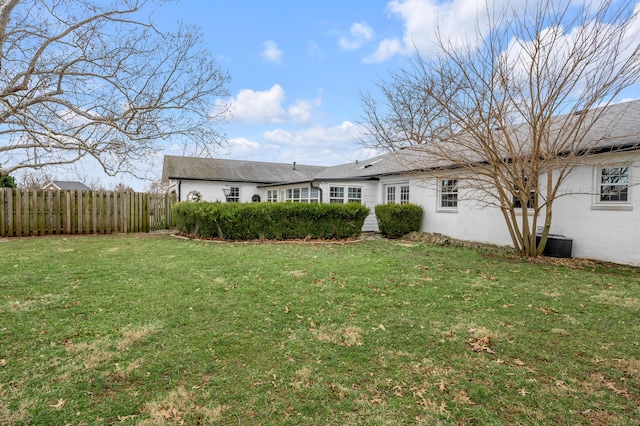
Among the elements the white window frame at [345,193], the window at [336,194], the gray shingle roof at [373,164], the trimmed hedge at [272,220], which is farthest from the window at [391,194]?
the trimmed hedge at [272,220]

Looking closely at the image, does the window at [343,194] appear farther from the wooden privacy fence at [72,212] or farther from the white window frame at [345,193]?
the wooden privacy fence at [72,212]

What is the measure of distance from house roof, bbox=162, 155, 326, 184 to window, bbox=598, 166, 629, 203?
613 inches

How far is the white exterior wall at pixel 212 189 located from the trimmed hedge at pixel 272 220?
36.8 ft


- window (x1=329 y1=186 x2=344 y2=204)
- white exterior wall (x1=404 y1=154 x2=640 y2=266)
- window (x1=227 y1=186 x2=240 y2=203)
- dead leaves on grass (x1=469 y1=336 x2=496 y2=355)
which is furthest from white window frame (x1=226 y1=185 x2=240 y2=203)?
dead leaves on grass (x1=469 y1=336 x2=496 y2=355)

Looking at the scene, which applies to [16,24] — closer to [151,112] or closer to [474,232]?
[151,112]

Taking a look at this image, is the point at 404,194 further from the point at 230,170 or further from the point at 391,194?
the point at 230,170

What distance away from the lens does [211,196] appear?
2345 centimetres

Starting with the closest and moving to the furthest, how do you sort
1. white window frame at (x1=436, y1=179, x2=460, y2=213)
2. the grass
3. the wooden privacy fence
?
the grass < the wooden privacy fence < white window frame at (x1=436, y1=179, x2=460, y2=213)

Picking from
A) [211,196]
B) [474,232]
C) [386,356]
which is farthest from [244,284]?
[211,196]

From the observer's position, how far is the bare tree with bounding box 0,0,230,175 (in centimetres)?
671

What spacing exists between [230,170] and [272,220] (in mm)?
14828

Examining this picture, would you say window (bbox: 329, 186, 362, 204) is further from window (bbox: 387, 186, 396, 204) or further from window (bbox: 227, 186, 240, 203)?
window (bbox: 227, 186, 240, 203)

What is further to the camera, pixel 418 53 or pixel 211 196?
pixel 211 196

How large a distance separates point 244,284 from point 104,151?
24.9ft
